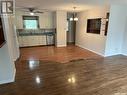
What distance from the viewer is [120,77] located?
320 cm

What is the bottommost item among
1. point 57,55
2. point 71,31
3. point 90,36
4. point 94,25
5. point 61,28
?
point 57,55

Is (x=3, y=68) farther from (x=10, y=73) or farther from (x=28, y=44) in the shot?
(x=28, y=44)

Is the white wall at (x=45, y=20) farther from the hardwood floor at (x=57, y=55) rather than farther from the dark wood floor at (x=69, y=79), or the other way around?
the dark wood floor at (x=69, y=79)

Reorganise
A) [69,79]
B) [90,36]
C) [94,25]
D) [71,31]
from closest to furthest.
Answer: [69,79] < [94,25] < [90,36] < [71,31]

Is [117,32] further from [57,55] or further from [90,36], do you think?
[57,55]

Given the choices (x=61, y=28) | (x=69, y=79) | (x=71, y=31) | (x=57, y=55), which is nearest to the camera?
(x=69, y=79)

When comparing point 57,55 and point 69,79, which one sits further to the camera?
point 57,55

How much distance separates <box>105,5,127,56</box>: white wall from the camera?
485cm

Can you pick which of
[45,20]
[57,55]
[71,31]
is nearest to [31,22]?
[45,20]

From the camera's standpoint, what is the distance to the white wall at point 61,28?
6965 millimetres

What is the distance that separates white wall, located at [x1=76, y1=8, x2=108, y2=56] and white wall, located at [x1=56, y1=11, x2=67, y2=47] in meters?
0.92

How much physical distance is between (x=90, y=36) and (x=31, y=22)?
12.5ft

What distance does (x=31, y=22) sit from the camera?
7285 millimetres

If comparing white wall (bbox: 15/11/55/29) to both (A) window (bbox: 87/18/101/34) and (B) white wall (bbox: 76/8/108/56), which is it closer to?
(B) white wall (bbox: 76/8/108/56)
